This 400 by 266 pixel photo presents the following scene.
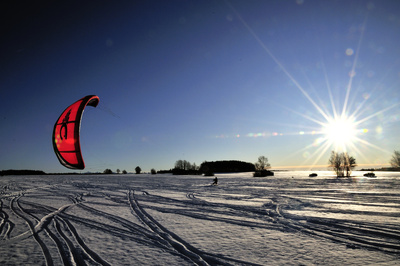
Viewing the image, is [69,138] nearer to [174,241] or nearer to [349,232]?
[174,241]

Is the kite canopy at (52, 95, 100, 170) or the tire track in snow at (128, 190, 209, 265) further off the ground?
the kite canopy at (52, 95, 100, 170)

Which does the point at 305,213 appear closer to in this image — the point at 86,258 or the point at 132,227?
the point at 132,227

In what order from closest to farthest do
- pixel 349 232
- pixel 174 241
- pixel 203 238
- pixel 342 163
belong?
pixel 174 241
pixel 203 238
pixel 349 232
pixel 342 163

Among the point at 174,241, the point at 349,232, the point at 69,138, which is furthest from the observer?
the point at 349,232

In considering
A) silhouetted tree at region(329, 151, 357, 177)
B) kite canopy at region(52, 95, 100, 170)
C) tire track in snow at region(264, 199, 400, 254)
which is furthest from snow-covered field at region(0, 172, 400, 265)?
silhouetted tree at region(329, 151, 357, 177)

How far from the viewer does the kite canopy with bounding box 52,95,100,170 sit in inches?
196

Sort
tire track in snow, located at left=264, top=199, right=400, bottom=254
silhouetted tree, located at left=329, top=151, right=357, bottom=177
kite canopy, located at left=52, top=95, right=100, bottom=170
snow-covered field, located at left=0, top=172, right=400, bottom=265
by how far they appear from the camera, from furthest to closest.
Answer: silhouetted tree, located at left=329, top=151, right=357, bottom=177 < kite canopy, located at left=52, top=95, right=100, bottom=170 < tire track in snow, located at left=264, top=199, right=400, bottom=254 < snow-covered field, located at left=0, top=172, right=400, bottom=265

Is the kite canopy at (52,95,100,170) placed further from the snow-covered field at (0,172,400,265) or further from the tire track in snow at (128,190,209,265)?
the tire track in snow at (128,190,209,265)

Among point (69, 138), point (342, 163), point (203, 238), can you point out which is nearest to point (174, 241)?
point (203, 238)

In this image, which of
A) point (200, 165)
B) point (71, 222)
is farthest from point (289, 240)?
point (200, 165)

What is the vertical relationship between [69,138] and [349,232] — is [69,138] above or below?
above

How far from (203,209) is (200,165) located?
116m

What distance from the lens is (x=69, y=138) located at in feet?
16.5

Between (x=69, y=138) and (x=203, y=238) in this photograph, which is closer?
(x=69, y=138)
